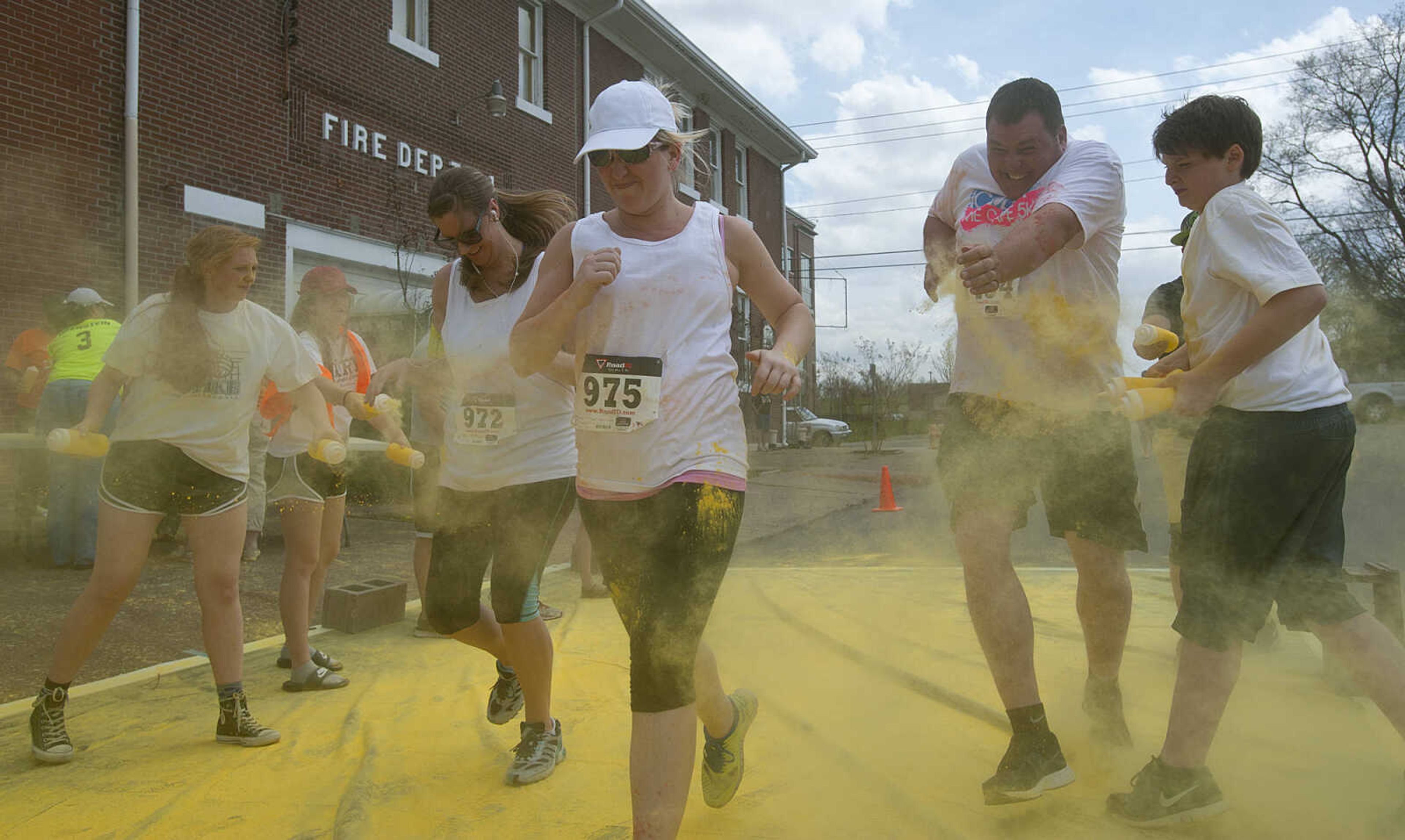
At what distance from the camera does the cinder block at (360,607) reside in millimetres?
4414

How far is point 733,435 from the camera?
213 cm

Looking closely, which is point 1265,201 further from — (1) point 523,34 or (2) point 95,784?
(1) point 523,34

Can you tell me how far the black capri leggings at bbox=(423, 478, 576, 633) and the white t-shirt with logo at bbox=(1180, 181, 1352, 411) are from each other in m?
1.82

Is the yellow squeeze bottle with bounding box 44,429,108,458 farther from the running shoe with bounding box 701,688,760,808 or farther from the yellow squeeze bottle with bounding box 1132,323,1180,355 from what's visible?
the yellow squeeze bottle with bounding box 1132,323,1180,355

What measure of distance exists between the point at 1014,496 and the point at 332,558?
114 inches

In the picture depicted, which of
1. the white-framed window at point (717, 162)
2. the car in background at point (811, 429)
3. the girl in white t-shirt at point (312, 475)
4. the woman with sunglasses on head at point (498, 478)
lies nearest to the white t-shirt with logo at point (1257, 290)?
the woman with sunglasses on head at point (498, 478)

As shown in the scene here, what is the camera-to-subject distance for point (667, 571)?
6.58ft

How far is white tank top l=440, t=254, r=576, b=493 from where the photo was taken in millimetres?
2781

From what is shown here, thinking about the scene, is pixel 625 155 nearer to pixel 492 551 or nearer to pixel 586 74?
pixel 492 551

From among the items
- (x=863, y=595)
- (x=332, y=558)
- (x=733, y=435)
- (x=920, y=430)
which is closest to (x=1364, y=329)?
(x=863, y=595)

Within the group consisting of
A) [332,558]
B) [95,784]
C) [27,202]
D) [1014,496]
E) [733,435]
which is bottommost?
[95,784]

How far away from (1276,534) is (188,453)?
3.10 m

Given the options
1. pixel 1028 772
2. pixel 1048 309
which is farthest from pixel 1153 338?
pixel 1028 772

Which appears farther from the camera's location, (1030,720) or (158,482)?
(158,482)
